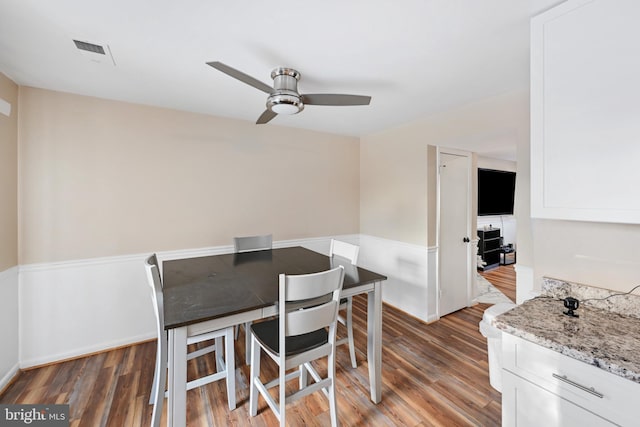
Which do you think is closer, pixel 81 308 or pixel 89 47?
pixel 89 47

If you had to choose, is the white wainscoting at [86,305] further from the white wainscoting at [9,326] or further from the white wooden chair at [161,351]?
the white wooden chair at [161,351]

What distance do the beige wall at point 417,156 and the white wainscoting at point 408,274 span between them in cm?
13

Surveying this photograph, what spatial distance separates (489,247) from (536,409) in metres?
4.79

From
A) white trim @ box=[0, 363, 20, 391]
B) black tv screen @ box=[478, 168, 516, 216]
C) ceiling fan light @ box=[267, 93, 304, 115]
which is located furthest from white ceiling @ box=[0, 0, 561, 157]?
black tv screen @ box=[478, 168, 516, 216]

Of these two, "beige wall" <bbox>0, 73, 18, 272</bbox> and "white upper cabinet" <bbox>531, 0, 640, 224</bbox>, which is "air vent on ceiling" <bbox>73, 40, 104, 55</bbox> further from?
"white upper cabinet" <bbox>531, 0, 640, 224</bbox>

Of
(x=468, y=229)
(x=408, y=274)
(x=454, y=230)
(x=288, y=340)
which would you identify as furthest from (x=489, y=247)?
(x=288, y=340)

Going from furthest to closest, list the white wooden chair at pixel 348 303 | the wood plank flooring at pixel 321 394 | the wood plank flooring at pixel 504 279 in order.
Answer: the wood plank flooring at pixel 504 279 → the white wooden chair at pixel 348 303 → the wood plank flooring at pixel 321 394

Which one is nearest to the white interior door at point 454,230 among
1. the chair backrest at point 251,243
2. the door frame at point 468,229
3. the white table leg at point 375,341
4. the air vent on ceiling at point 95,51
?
the door frame at point 468,229

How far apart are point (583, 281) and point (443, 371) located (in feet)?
4.30

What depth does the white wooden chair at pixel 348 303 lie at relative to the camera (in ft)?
7.11

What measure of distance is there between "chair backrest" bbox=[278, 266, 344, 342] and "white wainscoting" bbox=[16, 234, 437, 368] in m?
1.90

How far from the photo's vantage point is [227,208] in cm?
309

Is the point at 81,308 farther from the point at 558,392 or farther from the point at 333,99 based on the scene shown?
the point at 558,392

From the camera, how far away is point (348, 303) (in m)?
2.18
